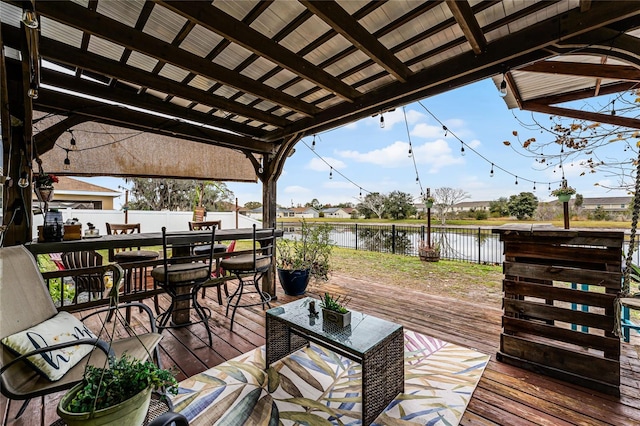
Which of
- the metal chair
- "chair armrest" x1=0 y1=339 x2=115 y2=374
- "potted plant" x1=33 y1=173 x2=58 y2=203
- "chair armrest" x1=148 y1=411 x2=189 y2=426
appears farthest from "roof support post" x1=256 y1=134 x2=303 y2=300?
"chair armrest" x1=148 y1=411 x2=189 y2=426

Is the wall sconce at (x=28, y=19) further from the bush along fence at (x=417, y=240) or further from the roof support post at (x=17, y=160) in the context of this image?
the bush along fence at (x=417, y=240)

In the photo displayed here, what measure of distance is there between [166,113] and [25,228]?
1.79 meters

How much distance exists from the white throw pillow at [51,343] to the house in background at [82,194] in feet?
35.3

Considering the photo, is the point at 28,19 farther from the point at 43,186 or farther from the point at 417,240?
the point at 417,240

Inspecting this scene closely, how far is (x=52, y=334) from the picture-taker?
1.54 metres

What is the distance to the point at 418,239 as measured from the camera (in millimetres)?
8305

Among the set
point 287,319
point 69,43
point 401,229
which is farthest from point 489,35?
point 401,229

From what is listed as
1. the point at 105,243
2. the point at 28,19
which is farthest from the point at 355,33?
the point at 105,243

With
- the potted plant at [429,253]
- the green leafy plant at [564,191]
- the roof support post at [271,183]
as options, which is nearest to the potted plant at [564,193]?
the green leafy plant at [564,191]

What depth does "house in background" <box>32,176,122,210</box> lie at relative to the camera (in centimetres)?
1086

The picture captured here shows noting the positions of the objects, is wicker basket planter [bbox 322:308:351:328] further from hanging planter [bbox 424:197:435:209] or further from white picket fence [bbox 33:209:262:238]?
white picket fence [bbox 33:209:262:238]

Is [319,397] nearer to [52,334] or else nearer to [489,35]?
[52,334]

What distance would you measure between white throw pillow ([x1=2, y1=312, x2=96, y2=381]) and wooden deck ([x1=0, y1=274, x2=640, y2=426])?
19.2 inches

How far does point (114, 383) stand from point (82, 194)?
48.8 feet
